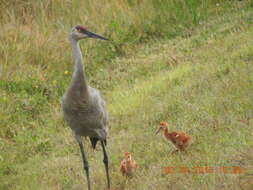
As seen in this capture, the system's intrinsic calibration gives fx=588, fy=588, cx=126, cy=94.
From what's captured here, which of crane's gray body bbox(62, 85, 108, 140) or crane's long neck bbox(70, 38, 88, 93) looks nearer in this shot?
crane's long neck bbox(70, 38, 88, 93)

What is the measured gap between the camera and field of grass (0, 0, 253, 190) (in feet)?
22.2

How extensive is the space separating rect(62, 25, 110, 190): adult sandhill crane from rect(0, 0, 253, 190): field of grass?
28.3 inches

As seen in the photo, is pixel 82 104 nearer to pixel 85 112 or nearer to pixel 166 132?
pixel 85 112

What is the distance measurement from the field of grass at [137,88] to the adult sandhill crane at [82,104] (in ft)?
2.36

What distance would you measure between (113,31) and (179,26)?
140cm

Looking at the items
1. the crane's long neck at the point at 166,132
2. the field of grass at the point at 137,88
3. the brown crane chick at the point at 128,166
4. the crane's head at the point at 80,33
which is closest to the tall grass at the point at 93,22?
the field of grass at the point at 137,88

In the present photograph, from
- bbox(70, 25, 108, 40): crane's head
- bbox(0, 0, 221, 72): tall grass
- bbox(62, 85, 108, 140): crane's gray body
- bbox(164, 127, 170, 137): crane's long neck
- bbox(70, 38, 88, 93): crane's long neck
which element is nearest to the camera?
Answer: bbox(70, 38, 88, 93): crane's long neck

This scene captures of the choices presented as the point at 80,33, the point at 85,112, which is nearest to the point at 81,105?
the point at 85,112

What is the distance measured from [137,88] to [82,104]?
3.39m

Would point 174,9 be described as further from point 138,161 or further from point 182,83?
point 138,161

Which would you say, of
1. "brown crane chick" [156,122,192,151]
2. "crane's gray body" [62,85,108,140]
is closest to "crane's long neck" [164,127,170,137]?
"brown crane chick" [156,122,192,151]

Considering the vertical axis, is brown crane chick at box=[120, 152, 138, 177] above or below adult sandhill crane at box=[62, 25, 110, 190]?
below

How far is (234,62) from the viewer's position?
920 centimetres

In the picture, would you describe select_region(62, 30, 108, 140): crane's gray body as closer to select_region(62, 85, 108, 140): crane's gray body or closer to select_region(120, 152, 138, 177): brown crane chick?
select_region(62, 85, 108, 140): crane's gray body
